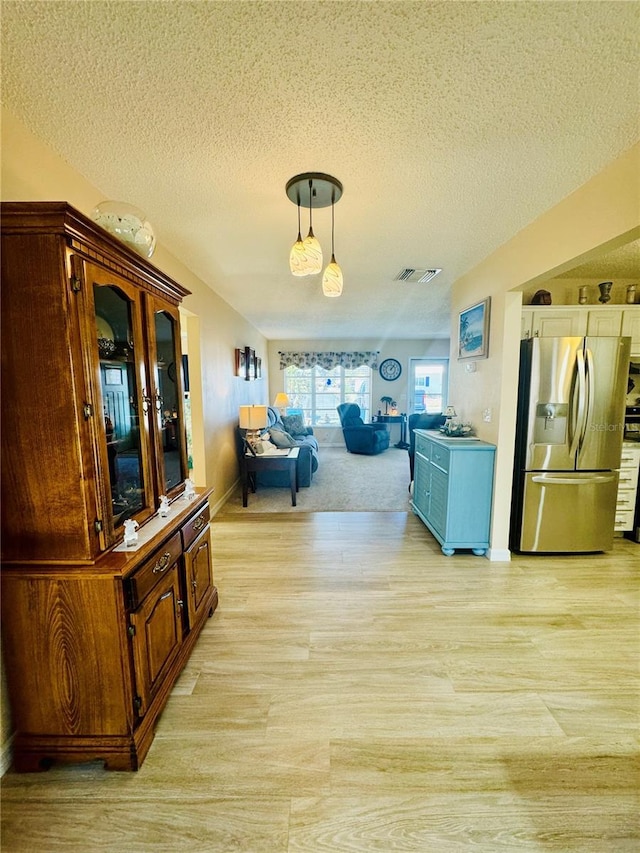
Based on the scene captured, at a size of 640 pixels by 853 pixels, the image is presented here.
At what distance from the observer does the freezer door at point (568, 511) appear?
2824 mm

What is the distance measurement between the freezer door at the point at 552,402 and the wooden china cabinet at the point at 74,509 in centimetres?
283

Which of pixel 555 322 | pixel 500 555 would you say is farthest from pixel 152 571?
pixel 555 322

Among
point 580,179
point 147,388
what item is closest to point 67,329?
point 147,388

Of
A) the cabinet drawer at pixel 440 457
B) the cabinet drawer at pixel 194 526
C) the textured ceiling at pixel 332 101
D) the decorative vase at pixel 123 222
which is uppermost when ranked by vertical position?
the textured ceiling at pixel 332 101

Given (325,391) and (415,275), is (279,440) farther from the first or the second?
(325,391)

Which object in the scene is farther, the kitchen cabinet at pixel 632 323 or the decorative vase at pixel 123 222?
the kitchen cabinet at pixel 632 323

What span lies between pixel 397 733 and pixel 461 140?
104 inches

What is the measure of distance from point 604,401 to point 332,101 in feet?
9.56

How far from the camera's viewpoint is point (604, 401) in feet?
9.02

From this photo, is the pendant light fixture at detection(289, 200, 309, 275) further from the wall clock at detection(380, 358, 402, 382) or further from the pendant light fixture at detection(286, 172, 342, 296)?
the wall clock at detection(380, 358, 402, 382)

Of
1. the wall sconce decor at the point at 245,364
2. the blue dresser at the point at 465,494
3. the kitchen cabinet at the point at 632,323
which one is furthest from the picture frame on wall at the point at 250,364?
the kitchen cabinet at the point at 632,323

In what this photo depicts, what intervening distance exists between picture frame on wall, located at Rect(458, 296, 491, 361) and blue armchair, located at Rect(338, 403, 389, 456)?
3.73m

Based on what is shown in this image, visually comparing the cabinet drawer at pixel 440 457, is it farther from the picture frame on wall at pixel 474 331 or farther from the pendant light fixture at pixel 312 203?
the pendant light fixture at pixel 312 203

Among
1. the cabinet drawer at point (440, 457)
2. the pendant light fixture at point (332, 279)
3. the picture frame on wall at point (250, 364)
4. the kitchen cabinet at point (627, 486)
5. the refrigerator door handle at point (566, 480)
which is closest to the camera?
the pendant light fixture at point (332, 279)
